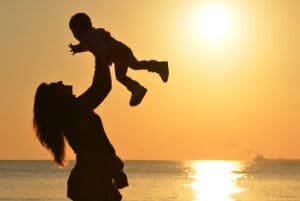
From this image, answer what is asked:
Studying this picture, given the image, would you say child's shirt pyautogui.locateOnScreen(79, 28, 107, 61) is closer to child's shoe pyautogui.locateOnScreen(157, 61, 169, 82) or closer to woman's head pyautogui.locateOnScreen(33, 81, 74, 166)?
woman's head pyautogui.locateOnScreen(33, 81, 74, 166)

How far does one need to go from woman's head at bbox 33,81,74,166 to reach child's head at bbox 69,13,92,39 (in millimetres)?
452

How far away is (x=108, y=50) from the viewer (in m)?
7.21

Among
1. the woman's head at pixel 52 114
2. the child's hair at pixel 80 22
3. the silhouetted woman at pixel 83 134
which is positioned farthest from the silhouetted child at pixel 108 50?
the woman's head at pixel 52 114

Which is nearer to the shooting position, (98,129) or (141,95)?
(98,129)

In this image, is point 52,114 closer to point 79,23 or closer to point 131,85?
point 79,23

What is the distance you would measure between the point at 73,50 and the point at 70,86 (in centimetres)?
60

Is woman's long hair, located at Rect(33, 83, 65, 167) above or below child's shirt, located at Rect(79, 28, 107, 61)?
below

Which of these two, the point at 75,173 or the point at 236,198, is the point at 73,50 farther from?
the point at 236,198

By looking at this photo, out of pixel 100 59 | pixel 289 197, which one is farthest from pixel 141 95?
pixel 289 197

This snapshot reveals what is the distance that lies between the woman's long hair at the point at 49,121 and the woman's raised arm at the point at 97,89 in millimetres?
179

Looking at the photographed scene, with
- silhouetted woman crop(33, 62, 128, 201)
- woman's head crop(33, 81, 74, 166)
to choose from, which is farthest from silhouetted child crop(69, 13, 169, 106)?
woman's head crop(33, 81, 74, 166)

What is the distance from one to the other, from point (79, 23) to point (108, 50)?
0.93 feet

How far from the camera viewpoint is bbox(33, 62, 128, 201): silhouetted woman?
7.05m

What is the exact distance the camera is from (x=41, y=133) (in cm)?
718
